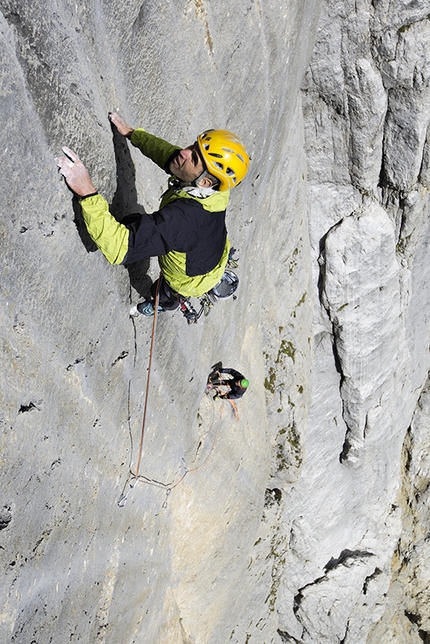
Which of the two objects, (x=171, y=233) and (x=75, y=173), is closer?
(x=75, y=173)

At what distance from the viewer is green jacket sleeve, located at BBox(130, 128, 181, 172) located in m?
5.29

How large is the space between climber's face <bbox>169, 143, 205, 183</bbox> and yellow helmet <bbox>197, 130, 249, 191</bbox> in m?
0.07

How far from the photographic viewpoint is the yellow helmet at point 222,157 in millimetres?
4805

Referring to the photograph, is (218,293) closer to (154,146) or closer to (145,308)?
(145,308)

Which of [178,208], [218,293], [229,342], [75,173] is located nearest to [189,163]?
[178,208]

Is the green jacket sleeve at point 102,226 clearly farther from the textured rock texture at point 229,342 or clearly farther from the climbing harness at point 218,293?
the climbing harness at point 218,293

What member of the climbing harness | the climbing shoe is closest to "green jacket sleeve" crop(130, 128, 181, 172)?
the climbing shoe

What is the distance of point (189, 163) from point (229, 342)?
4.77 m

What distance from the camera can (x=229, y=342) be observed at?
368 inches

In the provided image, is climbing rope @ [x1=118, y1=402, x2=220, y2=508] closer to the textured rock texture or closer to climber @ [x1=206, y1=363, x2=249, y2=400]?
the textured rock texture

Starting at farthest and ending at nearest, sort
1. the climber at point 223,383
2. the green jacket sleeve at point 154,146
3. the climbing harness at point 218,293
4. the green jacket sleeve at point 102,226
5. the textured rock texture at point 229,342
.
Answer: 1. the climber at point 223,383
2. the climbing harness at point 218,293
3. the green jacket sleeve at point 154,146
4. the textured rock texture at point 229,342
5. the green jacket sleeve at point 102,226

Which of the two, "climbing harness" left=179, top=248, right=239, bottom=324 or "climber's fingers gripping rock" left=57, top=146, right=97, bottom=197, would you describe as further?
"climbing harness" left=179, top=248, right=239, bottom=324

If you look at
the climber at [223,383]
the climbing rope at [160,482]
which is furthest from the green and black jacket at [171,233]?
the climber at [223,383]

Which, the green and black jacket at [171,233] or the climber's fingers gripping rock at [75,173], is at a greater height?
the climber's fingers gripping rock at [75,173]
